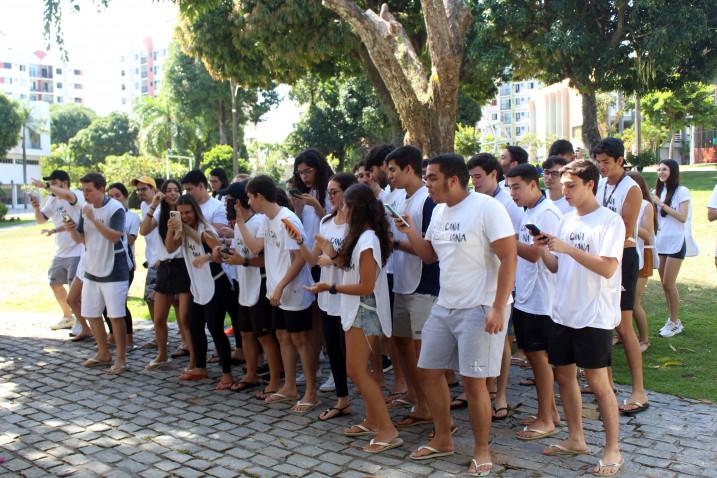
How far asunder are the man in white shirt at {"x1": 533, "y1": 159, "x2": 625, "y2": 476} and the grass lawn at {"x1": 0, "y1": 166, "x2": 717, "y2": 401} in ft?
6.00

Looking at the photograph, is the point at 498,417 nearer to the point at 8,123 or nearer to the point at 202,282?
the point at 202,282

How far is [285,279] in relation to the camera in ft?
18.2

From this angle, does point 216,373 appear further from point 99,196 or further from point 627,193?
point 627,193

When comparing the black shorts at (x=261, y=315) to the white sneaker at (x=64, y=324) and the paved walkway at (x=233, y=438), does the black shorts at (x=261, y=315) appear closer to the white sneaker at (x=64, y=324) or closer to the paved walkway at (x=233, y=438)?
the paved walkway at (x=233, y=438)

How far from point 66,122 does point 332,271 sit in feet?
314

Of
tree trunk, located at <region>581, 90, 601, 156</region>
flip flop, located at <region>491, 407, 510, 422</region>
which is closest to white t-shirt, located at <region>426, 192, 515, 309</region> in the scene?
flip flop, located at <region>491, 407, 510, 422</region>

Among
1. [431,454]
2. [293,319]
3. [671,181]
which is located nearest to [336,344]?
[293,319]

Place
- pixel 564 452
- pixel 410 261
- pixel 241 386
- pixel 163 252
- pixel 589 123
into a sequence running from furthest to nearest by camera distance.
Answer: pixel 589 123
pixel 163 252
pixel 241 386
pixel 410 261
pixel 564 452

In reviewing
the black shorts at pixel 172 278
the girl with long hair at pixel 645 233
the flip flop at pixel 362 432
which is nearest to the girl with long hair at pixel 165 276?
the black shorts at pixel 172 278

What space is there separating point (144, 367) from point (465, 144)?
111ft

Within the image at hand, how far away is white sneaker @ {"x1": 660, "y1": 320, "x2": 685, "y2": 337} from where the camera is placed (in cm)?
725

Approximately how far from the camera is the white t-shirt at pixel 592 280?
13.4 feet

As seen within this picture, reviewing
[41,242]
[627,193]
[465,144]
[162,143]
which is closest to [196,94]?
[162,143]

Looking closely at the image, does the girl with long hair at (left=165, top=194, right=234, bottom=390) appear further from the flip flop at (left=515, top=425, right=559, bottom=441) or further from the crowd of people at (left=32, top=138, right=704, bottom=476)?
the flip flop at (left=515, top=425, right=559, bottom=441)
